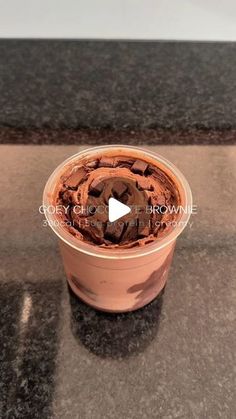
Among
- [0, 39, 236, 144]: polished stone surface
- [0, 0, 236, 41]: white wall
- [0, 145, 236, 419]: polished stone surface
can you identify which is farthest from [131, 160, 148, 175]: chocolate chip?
[0, 0, 236, 41]: white wall

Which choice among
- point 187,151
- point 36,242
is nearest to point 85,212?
point 36,242

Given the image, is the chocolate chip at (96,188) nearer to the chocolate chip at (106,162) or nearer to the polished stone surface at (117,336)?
the chocolate chip at (106,162)

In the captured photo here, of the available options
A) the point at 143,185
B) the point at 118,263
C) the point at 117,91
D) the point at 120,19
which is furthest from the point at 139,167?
the point at 120,19

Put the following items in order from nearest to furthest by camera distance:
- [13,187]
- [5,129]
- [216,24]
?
1. [13,187]
2. [5,129]
3. [216,24]

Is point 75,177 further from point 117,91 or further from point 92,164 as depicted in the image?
point 117,91

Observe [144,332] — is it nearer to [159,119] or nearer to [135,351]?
[135,351]

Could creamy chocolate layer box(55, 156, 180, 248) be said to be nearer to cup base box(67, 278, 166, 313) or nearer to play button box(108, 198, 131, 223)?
play button box(108, 198, 131, 223)
